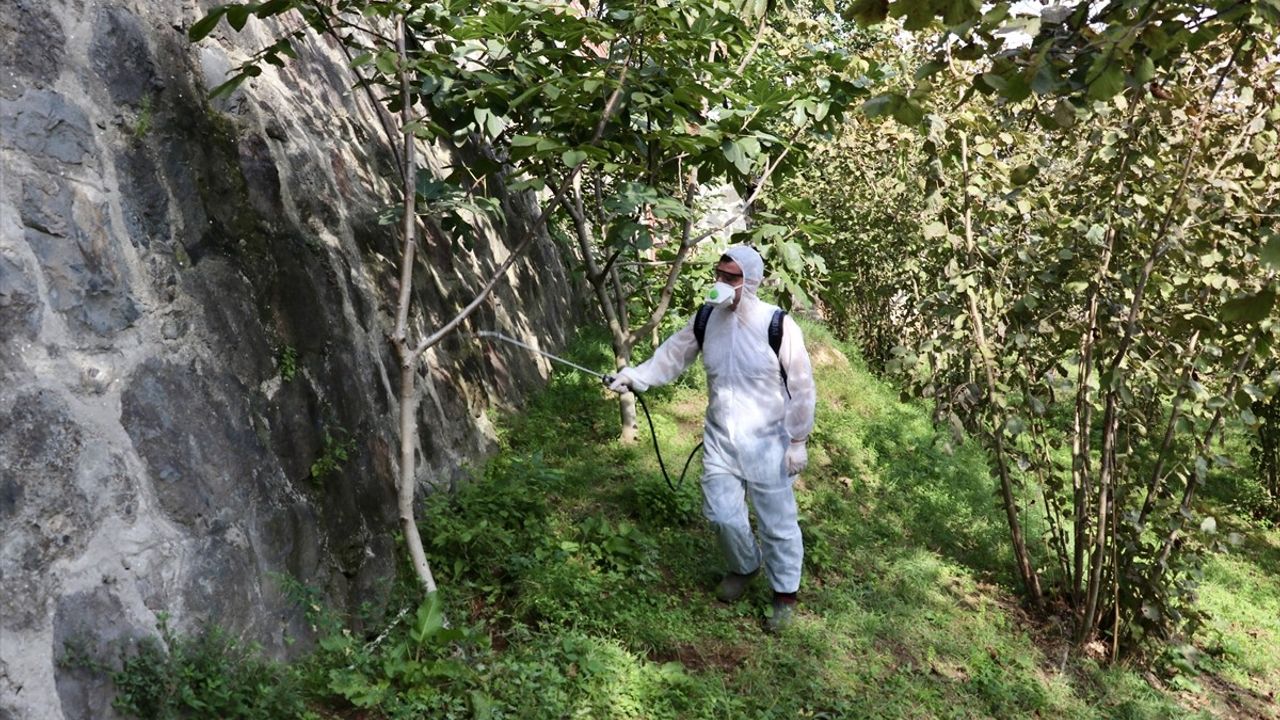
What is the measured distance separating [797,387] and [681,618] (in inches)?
47.4

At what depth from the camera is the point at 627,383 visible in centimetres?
488

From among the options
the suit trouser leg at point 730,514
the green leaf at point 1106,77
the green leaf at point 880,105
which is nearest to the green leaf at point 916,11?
the green leaf at point 880,105

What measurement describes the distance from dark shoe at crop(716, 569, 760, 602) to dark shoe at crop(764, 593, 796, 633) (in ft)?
0.57

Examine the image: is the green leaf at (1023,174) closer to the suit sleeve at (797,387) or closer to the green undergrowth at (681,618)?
the suit sleeve at (797,387)

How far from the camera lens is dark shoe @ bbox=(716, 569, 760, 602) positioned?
5.01 meters

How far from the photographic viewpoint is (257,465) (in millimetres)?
3375

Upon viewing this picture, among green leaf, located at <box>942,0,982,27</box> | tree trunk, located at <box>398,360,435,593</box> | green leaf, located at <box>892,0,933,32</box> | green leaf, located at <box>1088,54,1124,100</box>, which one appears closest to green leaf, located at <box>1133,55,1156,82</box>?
green leaf, located at <box>1088,54,1124,100</box>

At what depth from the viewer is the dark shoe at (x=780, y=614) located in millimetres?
4859

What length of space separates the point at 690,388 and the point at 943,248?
2.71 meters

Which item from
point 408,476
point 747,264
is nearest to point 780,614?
point 747,264

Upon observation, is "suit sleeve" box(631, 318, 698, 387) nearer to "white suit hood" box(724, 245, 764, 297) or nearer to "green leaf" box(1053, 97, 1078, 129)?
"white suit hood" box(724, 245, 764, 297)

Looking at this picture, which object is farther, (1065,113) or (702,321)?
(702,321)

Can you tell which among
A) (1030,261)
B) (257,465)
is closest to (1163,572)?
(1030,261)

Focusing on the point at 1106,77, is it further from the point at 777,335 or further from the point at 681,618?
the point at 681,618
